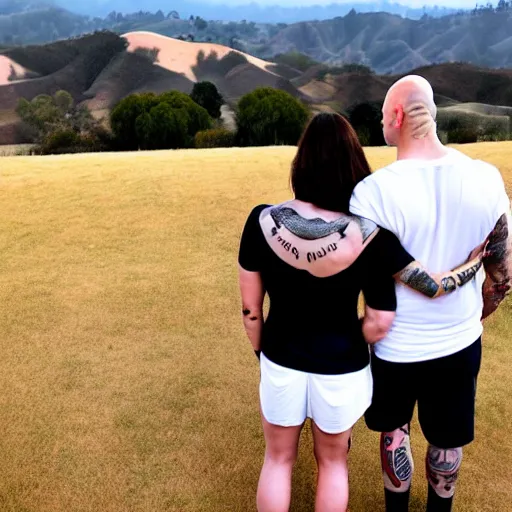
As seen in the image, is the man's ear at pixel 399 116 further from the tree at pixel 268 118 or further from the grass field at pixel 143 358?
the tree at pixel 268 118

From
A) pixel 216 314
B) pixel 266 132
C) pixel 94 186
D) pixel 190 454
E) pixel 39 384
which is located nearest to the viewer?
pixel 190 454

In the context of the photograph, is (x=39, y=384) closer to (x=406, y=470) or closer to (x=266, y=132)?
(x=406, y=470)

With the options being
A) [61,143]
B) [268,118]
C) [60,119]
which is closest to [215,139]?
[268,118]

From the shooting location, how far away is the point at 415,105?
4.49ft

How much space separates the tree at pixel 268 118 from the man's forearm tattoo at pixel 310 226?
1150 centimetres

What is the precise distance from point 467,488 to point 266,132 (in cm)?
1202

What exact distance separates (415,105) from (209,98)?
59.3ft

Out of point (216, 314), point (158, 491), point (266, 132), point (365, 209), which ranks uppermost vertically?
point (365, 209)

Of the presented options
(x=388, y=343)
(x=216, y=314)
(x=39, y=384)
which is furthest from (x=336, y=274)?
(x=216, y=314)

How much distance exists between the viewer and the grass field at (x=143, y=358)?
2.12 metres

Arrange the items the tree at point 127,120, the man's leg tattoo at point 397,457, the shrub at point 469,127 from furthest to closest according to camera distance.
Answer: the tree at point 127,120, the shrub at point 469,127, the man's leg tattoo at point 397,457

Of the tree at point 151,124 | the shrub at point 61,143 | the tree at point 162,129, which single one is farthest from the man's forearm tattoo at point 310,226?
the tree at point 162,129

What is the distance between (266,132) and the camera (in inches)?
529

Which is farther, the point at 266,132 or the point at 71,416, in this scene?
the point at 266,132
